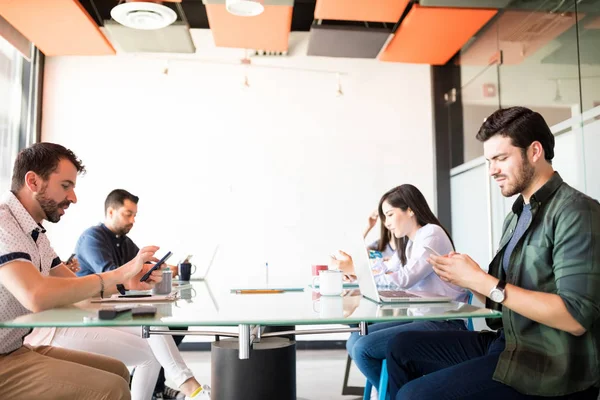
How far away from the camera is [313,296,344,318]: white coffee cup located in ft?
5.17

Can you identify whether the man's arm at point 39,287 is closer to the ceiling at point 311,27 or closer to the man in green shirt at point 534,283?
the man in green shirt at point 534,283

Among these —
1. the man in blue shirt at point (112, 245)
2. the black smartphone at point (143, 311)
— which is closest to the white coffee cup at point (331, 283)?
the black smartphone at point (143, 311)

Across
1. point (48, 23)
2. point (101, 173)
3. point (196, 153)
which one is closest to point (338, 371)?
point (196, 153)

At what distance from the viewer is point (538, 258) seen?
5.26ft

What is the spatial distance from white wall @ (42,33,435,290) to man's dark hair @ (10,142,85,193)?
320 centimetres

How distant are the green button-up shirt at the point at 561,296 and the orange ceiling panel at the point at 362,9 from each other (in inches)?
101

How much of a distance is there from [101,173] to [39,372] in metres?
3.73

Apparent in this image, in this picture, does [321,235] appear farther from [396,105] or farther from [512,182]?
[512,182]

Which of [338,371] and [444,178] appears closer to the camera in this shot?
[338,371]

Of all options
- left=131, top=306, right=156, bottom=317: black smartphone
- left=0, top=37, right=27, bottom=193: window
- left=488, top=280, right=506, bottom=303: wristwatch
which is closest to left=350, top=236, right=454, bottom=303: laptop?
left=488, top=280, right=506, bottom=303: wristwatch

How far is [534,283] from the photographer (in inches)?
63.4

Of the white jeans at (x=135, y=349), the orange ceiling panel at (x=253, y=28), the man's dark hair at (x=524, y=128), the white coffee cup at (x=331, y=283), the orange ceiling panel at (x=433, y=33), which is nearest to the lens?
the man's dark hair at (x=524, y=128)

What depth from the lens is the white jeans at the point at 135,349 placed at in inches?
93.5

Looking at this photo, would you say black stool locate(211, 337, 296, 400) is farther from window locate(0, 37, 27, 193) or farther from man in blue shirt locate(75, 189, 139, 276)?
window locate(0, 37, 27, 193)
